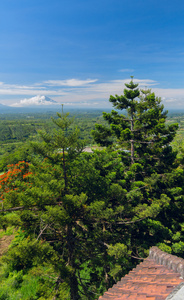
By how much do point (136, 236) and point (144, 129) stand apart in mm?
8179

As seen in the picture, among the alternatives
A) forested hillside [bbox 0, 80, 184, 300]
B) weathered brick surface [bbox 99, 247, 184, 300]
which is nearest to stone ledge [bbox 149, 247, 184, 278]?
weathered brick surface [bbox 99, 247, 184, 300]

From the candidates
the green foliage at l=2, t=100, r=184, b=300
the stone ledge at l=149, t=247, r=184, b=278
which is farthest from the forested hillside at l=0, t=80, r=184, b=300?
the stone ledge at l=149, t=247, r=184, b=278

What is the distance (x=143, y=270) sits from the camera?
5.05 m

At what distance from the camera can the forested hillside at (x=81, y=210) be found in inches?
266

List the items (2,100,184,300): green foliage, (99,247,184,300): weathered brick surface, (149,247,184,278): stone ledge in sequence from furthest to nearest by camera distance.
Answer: (2,100,184,300): green foliage
(149,247,184,278): stone ledge
(99,247,184,300): weathered brick surface

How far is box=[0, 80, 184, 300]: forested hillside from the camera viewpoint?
6.75 metres

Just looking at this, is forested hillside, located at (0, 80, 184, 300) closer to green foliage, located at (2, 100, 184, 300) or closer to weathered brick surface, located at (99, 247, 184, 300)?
green foliage, located at (2, 100, 184, 300)

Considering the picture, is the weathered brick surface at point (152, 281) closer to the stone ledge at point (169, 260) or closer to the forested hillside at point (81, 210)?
the stone ledge at point (169, 260)

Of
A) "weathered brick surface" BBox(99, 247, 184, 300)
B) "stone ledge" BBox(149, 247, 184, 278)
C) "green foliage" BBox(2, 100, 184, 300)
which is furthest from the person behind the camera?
"green foliage" BBox(2, 100, 184, 300)

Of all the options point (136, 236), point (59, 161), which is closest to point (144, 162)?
point (136, 236)

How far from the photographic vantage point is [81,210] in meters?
7.68

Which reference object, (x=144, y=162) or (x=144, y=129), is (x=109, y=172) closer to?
(x=144, y=162)

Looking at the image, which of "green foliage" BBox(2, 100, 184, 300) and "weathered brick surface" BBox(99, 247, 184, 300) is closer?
"weathered brick surface" BBox(99, 247, 184, 300)

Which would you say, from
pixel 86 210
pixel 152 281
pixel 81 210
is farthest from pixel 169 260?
pixel 81 210
